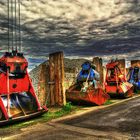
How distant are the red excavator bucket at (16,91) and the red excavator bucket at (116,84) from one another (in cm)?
708

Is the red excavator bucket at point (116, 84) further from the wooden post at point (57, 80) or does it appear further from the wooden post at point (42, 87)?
the wooden post at point (42, 87)

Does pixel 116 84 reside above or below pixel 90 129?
above

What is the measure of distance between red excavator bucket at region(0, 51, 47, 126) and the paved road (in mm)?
942

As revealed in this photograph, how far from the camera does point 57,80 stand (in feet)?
37.4

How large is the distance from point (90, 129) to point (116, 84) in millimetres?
8485

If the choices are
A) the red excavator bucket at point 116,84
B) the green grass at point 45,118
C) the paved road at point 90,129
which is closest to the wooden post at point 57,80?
the green grass at point 45,118

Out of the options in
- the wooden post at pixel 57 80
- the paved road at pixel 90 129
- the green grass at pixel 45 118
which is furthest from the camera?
the wooden post at pixel 57 80

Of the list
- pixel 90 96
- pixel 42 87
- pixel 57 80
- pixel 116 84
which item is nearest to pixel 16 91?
pixel 42 87

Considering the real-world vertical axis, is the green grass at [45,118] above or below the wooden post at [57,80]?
below

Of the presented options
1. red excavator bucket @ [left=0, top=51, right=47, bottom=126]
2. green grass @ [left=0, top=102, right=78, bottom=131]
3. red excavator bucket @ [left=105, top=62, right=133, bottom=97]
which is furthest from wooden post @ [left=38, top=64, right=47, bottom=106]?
red excavator bucket @ [left=105, top=62, right=133, bottom=97]

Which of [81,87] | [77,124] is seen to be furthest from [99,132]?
[81,87]

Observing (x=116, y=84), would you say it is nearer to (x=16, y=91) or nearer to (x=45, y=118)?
(x=45, y=118)

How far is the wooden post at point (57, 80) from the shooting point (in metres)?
11.2

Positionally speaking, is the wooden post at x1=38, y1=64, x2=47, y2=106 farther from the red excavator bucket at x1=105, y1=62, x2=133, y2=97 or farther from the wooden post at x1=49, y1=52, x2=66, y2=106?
the red excavator bucket at x1=105, y1=62, x2=133, y2=97
